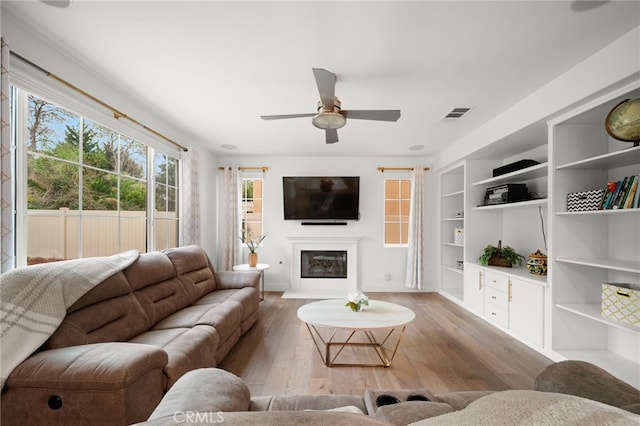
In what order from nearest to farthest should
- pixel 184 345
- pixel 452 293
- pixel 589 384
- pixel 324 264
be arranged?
pixel 589 384 < pixel 184 345 < pixel 452 293 < pixel 324 264

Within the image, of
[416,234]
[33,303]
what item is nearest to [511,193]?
[416,234]

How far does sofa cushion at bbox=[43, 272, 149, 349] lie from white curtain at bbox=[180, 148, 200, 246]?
5.54 feet

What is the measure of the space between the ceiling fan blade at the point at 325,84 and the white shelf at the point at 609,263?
8.17ft

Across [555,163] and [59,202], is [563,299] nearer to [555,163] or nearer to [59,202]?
[555,163]

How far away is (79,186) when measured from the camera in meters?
2.23

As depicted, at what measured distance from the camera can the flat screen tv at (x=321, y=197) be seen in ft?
15.7

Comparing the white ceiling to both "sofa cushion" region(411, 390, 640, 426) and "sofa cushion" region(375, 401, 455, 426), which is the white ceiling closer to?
"sofa cushion" region(411, 390, 640, 426)

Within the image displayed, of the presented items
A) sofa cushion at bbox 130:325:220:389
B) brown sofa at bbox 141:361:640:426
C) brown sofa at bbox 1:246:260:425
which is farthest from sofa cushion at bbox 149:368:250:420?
sofa cushion at bbox 130:325:220:389

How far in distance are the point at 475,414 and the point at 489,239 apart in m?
4.09

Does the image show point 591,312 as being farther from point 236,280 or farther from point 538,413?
point 236,280

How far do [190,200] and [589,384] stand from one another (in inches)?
161

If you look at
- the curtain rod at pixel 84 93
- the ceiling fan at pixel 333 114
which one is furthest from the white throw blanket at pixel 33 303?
the ceiling fan at pixel 333 114

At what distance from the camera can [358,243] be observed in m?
4.91

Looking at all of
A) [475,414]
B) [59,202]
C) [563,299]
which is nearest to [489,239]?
[563,299]
